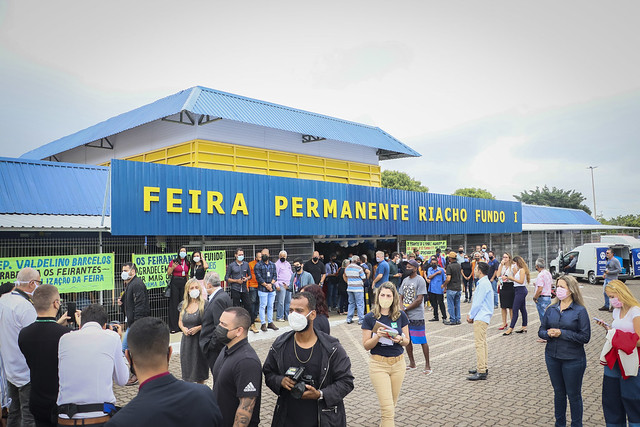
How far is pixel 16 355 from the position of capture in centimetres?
509

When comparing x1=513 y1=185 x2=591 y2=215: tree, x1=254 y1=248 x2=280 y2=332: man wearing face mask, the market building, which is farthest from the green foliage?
x1=254 y1=248 x2=280 y2=332: man wearing face mask

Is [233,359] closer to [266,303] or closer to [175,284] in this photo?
[175,284]

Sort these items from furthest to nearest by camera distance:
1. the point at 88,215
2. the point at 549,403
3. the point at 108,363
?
1. the point at 88,215
2. the point at 549,403
3. the point at 108,363

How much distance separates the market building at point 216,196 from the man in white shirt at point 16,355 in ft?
17.8

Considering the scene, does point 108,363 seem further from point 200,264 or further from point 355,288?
point 355,288

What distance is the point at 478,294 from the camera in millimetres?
7773

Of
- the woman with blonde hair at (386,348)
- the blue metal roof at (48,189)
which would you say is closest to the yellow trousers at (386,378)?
the woman with blonde hair at (386,348)

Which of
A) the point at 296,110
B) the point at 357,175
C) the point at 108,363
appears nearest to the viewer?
the point at 108,363

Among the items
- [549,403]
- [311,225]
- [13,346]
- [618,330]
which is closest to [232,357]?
[13,346]

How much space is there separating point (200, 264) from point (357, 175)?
12.7 meters

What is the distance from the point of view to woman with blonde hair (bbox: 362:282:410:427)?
5.18 metres

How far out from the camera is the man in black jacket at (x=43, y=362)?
4352 mm

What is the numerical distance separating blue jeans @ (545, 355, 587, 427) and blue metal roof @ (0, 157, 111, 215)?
46.2 ft

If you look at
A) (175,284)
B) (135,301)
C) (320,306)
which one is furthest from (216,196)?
(320,306)
